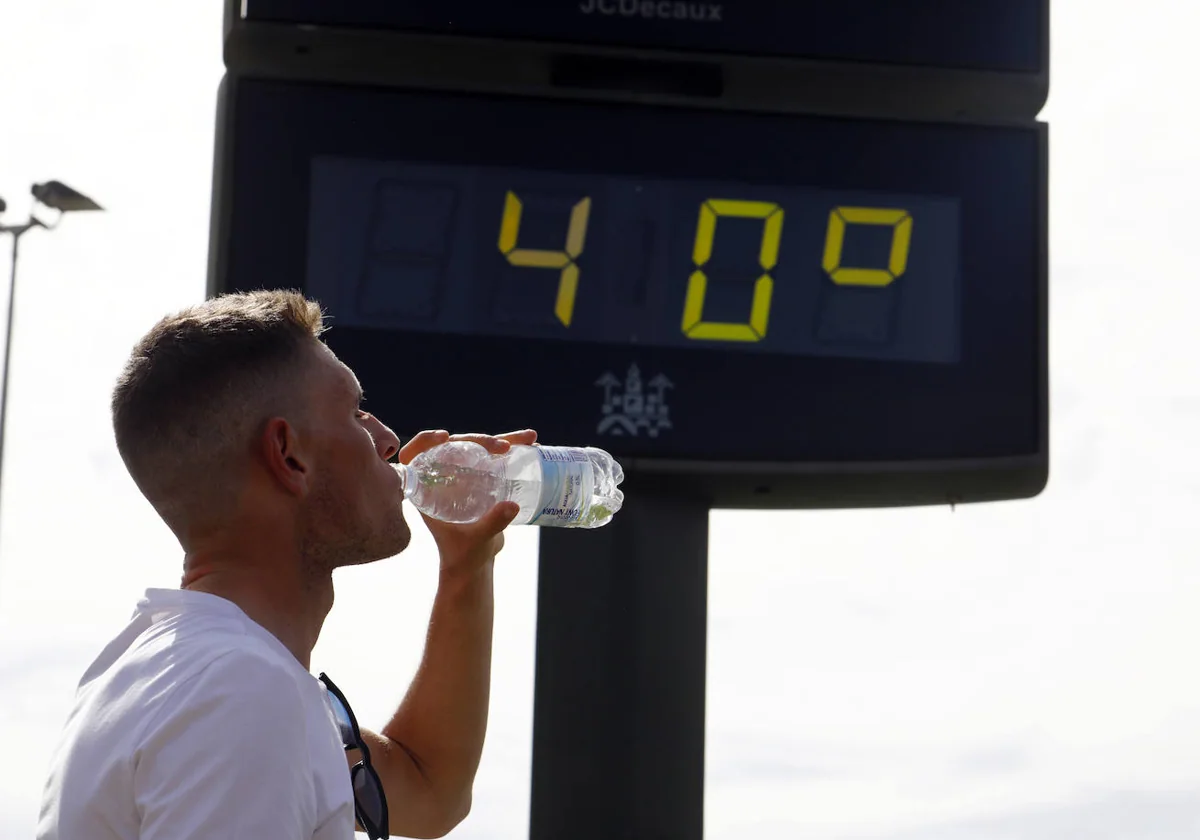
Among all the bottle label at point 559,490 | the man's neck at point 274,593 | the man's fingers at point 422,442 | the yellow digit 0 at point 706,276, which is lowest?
the man's neck at point 274,593

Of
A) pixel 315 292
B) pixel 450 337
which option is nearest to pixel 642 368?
pixel 450 337

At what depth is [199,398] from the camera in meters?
1.88

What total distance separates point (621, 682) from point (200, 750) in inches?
109

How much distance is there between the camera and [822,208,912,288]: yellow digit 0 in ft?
14.5

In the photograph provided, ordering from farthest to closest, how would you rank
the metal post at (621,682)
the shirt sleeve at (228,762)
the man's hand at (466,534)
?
the metal post at (621,682) < the man's hand at (466,534) < the shirt sleeve at (228,762)

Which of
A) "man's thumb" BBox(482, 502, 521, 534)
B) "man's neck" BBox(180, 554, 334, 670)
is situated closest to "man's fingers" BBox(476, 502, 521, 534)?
"man's thumb" BBox(482, 502, 521, 534)

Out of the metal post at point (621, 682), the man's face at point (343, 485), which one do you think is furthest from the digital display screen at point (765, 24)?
the man's face at point (343, 485)

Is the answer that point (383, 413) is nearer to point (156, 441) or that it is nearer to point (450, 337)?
point (450, 337)

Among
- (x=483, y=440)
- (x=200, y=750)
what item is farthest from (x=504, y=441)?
(x=200, y=750)

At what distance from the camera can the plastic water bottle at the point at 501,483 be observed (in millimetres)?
2773

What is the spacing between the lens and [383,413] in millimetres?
4102

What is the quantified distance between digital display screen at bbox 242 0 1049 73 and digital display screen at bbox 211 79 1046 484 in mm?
158

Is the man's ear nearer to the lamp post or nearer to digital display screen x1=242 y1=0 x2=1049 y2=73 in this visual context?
digital display screen x1=242 y1=0 x2=1049 y2=73

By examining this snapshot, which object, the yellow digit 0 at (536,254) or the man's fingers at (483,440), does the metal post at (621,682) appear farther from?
the man's fingers at (483,440)
